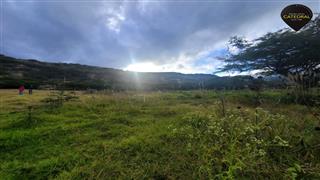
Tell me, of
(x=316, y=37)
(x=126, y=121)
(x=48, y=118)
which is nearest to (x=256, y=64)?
(x=316, y=37)

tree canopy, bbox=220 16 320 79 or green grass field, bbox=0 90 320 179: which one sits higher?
tree canopy, bbox=220 16 320 79

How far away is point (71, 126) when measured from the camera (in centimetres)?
680

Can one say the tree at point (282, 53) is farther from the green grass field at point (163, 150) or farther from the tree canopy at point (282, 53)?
the green grass field at point (163, 150)

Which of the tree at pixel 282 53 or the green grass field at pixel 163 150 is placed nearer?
the green grass field at pixel 163 150

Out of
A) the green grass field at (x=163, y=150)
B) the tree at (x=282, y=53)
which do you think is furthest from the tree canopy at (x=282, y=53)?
the green grass field at (x=163, y=150)

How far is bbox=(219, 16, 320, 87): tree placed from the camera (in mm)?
15945

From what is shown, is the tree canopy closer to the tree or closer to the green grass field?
the tree

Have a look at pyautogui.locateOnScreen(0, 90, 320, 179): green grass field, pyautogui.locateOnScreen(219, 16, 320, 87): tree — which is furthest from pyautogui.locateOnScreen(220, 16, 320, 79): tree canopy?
pyautogui.locateOnScreen(0, 90, 320, 179): green grass field

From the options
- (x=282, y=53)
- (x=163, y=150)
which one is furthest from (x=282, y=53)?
(x=163, y=150)

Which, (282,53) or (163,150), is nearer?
(163,150)

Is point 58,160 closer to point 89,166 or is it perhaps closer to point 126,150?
point 89,166

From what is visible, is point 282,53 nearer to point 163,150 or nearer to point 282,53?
point 282,53

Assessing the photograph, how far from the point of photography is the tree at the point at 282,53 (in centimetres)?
1595

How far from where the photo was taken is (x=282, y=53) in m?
17.7
